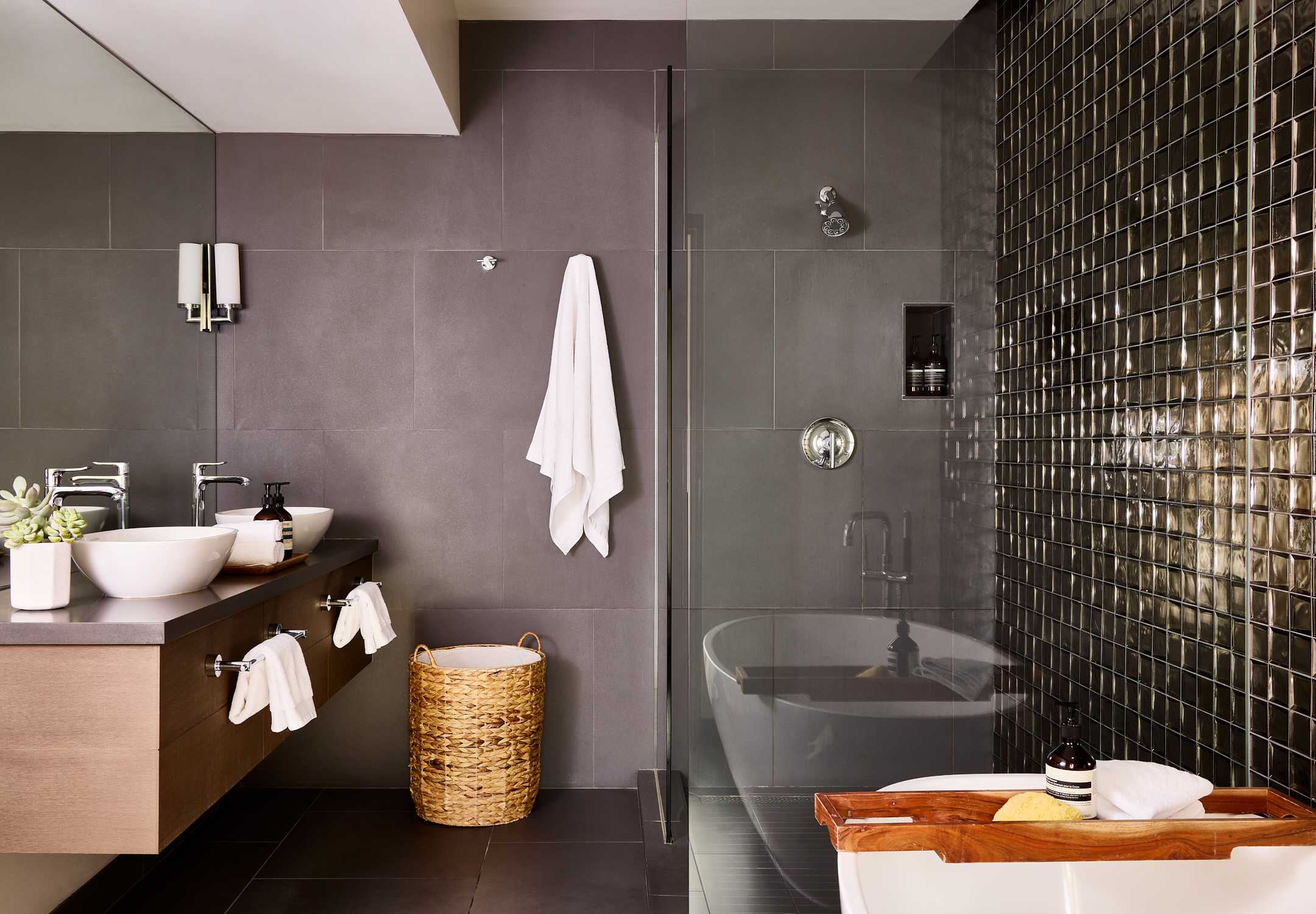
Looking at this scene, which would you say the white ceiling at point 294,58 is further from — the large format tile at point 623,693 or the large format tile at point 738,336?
the large format tile at point 623,693

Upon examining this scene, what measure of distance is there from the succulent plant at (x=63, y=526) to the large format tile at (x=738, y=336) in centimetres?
128

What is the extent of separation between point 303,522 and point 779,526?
167 centimetres

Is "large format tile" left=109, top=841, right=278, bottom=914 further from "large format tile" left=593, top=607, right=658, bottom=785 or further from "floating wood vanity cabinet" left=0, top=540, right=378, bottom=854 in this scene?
"large format tile" left=593, top=607, right=658, bottom=785

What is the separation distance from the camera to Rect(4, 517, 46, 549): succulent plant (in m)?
1.64

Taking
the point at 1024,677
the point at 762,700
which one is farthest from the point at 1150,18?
the point at 762,700

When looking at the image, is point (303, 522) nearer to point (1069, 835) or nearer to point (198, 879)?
point (198, 879)

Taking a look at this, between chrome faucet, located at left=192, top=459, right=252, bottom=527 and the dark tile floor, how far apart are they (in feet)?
3.32

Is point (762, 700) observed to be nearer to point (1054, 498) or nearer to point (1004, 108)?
point (1054, 498)

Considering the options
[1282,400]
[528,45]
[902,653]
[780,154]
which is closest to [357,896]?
[902,653]

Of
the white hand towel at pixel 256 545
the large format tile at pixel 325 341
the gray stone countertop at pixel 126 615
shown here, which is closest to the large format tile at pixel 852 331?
the gray stone countertop at pixel 126 615

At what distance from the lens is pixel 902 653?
4.60 ft

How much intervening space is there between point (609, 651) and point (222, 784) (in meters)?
1.47

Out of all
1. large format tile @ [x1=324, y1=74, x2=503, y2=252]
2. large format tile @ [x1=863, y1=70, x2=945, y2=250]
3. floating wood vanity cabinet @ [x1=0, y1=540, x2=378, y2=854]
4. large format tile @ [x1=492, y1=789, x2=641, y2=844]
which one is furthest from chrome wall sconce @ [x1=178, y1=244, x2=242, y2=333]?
large format tile @ [x1=863, y1=70, x2=945, y2=250]

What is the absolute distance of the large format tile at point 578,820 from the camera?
271cm
